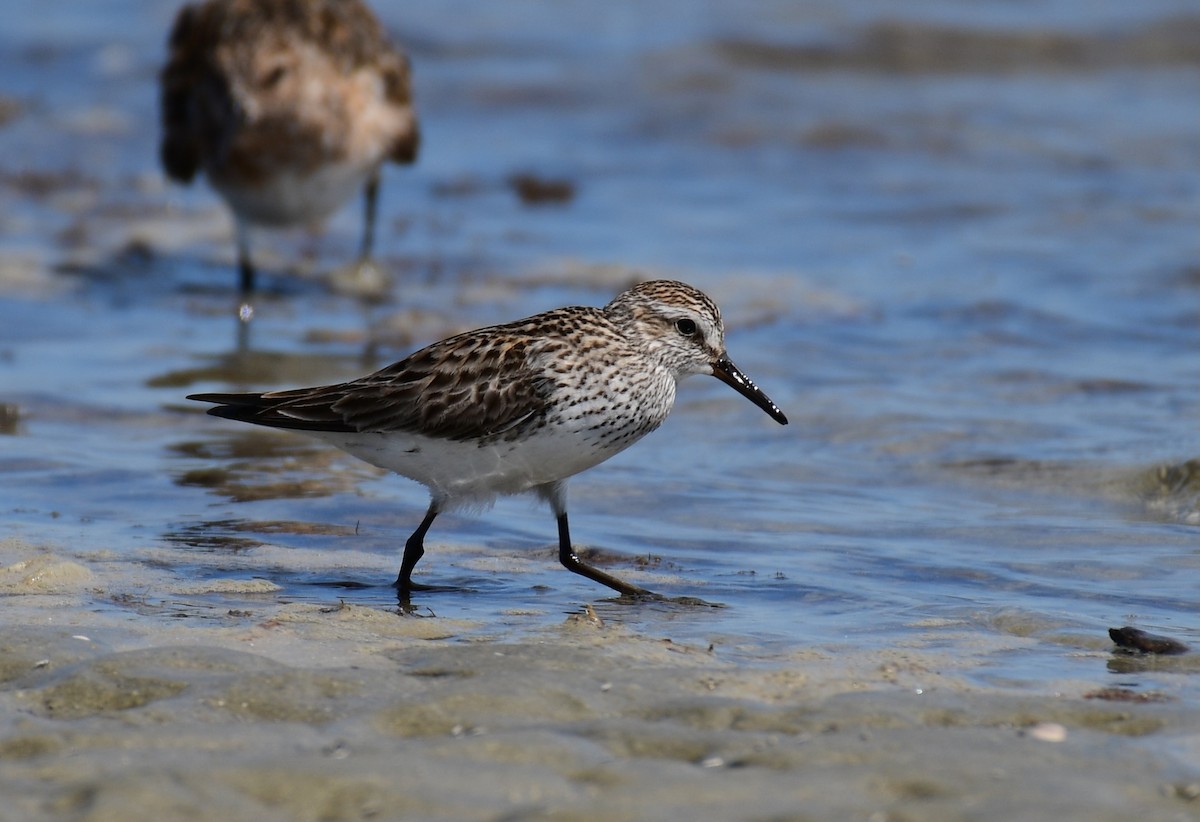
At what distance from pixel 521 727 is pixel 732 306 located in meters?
7.66

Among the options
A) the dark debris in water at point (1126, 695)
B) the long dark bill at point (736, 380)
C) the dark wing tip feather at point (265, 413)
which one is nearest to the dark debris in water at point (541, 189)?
the long dark bill at point (736, 380)

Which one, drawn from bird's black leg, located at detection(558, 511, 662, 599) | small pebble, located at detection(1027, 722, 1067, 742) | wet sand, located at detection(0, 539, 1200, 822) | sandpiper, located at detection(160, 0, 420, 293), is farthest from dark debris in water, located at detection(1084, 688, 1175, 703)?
sandpiper, located at detection(160, 0, 420, 293)

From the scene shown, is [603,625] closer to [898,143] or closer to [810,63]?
[898,143]

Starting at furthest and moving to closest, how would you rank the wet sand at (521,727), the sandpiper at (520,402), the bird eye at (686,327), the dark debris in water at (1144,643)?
the bird eye at (686,327) < the sandpiper at (520,402) < the dark debris in water at (1144,643) < the wet sand at (521,727)

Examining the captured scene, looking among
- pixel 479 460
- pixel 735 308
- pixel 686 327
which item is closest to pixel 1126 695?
pixel 686 327

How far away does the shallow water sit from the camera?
677 centimetres

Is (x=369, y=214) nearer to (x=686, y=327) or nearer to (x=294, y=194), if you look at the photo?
(x=294, y=194)

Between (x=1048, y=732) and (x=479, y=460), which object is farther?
(x=479, y=460)

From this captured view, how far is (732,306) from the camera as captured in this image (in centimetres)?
1198

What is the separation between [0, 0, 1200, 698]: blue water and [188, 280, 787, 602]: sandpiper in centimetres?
45

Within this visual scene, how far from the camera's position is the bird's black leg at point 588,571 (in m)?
6.38

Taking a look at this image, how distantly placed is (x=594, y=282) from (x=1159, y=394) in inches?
171

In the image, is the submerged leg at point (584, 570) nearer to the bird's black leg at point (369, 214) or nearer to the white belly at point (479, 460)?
the white belly at point (479, 460)

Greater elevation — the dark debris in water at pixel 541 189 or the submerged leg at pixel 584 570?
the dark debris in water at pixel 541 189
